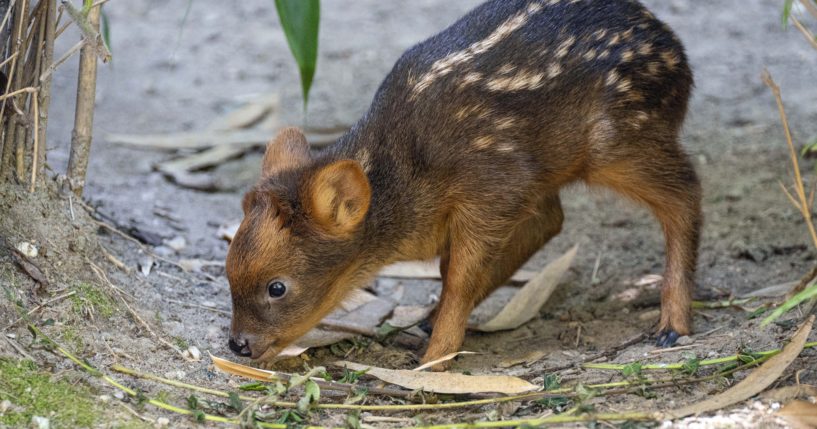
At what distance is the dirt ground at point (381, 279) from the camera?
482 centimetres

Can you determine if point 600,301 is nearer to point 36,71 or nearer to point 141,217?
point 141,217

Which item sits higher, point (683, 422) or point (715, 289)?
point (683, 422)

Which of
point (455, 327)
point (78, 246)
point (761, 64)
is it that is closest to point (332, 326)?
point (455, 327)

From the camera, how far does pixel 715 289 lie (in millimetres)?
6215

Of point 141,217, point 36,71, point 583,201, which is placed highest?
point 36,71

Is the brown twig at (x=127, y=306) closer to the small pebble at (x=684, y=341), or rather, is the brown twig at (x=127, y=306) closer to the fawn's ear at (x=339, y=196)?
the fawn's ear at (x=339, y=196)

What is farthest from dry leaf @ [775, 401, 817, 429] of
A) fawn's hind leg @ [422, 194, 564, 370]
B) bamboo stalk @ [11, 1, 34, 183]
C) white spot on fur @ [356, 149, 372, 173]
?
bamboo stalk @ [11, 1, 34, 183]

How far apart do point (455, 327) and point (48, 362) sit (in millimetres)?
2157

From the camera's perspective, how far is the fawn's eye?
501 cm

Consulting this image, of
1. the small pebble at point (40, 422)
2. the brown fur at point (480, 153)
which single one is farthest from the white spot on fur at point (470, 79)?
the small pebble at point (40, 422)

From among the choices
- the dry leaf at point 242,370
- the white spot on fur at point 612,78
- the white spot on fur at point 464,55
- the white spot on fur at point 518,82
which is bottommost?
the dry leaf at point 242,370

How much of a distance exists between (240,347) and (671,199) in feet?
8.64

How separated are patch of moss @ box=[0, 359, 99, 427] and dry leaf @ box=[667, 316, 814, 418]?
92.9 inches

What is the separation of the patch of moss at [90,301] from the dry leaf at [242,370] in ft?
1.90
